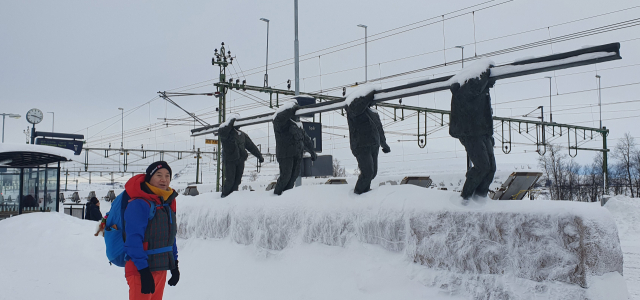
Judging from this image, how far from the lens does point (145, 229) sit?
375 cm

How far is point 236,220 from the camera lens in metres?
7.78

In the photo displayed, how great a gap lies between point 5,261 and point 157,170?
22.4ft

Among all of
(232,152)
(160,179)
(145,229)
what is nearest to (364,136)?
(160,179)

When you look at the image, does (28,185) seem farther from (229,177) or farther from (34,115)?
(229,177)

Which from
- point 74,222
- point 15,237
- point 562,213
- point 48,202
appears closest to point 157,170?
point 562,213

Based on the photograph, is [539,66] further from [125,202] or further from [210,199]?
[210,199]

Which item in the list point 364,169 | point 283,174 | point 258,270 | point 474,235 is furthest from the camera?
point 283,174

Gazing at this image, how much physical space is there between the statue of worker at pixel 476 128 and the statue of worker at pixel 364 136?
143 cm

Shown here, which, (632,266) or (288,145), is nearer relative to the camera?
(288,145)

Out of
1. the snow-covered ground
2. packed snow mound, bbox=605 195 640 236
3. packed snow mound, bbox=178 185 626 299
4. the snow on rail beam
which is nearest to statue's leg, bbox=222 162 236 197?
the snow-covered ground

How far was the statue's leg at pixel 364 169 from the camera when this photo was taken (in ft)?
20.8

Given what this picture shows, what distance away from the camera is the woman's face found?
3891 mm

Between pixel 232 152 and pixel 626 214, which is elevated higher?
pixel 232 152

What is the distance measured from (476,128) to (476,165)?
400 millimetres
